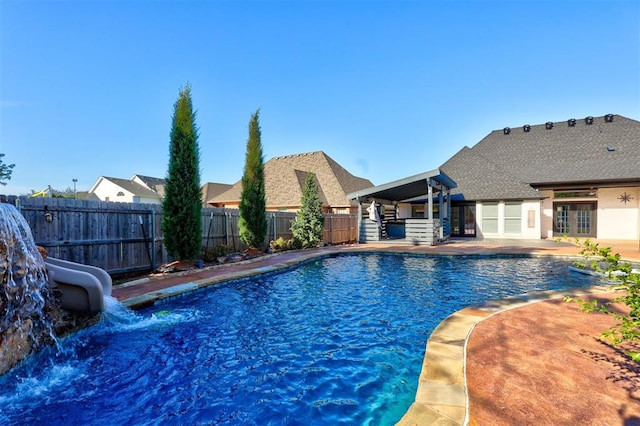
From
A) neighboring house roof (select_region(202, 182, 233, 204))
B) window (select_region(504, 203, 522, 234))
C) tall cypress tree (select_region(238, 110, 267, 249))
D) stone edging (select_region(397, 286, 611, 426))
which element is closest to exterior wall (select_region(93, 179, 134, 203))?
neighboring house roof (select_region(202, 182, 233, 204))

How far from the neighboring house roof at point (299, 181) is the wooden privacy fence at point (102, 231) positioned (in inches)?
502

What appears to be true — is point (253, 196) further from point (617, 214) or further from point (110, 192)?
point (110, 192)

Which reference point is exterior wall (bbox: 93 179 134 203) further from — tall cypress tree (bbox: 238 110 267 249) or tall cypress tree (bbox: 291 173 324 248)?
tall cypress tree (bbox: 291 173 324 248)

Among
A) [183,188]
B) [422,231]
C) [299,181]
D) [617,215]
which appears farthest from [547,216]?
[183,188]

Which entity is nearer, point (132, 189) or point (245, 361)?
point (245, 361)

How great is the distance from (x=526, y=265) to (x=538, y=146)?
46.5 ft

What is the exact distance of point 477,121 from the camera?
77.6ft

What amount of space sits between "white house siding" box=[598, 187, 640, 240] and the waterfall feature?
897 inches

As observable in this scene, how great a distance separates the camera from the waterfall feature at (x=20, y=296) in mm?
3601

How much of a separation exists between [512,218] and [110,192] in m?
40.5

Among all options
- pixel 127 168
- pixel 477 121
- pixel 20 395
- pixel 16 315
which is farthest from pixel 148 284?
pixel 127 168

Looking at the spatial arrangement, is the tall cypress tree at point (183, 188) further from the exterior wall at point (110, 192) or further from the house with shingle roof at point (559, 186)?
the exterior wall at point (110, 192)

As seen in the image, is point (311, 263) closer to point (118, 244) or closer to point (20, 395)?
point (118, 244)

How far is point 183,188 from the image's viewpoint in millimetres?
9094
